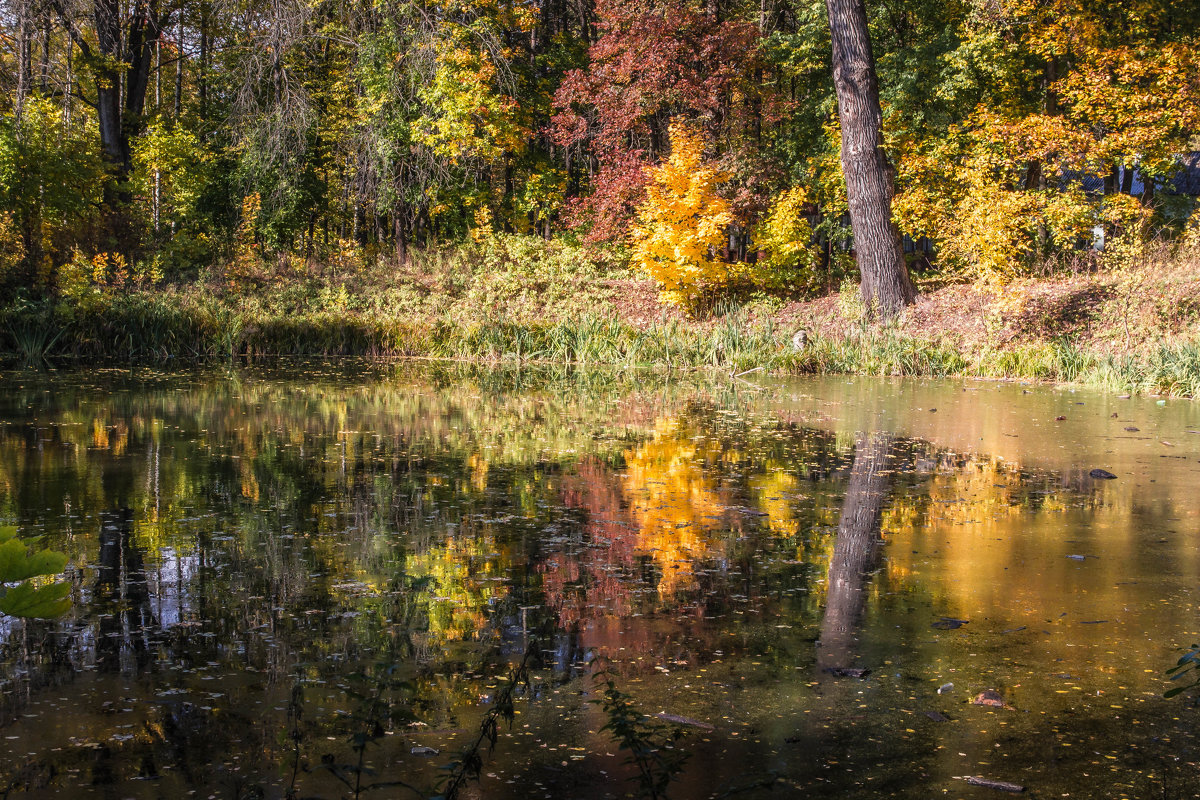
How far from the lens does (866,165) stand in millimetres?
16422

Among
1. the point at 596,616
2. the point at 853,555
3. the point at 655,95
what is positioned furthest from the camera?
the point at 655,95

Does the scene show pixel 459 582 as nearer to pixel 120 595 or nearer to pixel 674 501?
pixel 120 595

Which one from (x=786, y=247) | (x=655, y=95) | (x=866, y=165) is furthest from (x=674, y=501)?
(x=655, y=95)

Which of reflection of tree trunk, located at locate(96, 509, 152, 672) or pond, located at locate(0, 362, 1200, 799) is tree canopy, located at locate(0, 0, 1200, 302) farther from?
reflection of tree trunk, located at locate(96, 509, 152, 672)

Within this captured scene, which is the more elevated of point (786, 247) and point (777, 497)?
point (786, 247)

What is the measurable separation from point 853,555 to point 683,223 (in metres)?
15.1

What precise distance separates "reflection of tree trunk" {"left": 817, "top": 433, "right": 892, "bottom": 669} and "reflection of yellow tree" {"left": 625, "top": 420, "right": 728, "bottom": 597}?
54 cm

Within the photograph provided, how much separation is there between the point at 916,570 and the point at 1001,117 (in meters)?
16.1

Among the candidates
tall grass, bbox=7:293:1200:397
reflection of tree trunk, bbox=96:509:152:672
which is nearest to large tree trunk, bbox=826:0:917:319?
tall grass, bbox=7:293:1200:397

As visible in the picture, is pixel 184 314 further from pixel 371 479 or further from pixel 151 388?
pixel 371 479

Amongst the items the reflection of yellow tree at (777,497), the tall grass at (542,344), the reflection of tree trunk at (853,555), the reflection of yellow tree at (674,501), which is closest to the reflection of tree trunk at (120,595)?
the reflection of yellow tree at (674,501)

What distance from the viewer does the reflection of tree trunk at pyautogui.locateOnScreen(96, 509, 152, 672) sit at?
2965 millimetres

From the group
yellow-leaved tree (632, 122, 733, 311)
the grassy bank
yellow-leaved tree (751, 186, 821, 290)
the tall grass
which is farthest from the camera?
yellow-leaved tree (751, 186, 821, 290)

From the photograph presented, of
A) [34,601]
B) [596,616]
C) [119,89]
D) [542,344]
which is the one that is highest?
[119,89]
